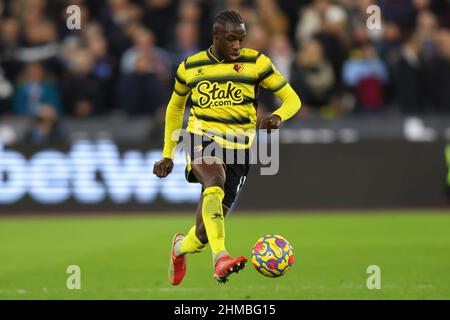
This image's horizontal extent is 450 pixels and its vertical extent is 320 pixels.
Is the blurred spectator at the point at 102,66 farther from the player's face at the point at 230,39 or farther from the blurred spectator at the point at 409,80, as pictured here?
the player's face at the point at 230,39

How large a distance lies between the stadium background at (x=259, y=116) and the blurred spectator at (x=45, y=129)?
0.08 feet

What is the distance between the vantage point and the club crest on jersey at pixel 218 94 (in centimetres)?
876

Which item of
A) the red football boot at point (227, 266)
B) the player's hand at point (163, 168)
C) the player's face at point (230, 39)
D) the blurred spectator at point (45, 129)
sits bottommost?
the red football boot at point (227, 266)

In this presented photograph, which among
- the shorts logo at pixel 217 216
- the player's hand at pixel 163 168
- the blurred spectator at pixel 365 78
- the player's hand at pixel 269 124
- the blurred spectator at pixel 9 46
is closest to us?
the player's hand at pixel 269 124

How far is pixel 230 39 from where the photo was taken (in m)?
8.52

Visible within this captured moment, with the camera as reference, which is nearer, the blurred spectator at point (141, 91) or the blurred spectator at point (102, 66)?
the blurred spectator at point (141, 91)

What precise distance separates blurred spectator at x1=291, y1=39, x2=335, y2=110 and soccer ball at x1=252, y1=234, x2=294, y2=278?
908 centimetres

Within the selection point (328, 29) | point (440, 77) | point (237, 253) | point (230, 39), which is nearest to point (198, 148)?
point (230, 39)

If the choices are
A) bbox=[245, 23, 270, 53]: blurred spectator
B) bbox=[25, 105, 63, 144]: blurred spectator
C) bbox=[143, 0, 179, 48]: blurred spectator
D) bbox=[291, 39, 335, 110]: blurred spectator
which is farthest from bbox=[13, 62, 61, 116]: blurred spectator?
bbox=[291, 39, 335, 110]: blurred spectator

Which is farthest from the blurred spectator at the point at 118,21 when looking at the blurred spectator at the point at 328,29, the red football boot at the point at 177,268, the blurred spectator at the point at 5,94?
the red football boot at the point at 177,268

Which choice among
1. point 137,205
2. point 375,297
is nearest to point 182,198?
point 137,205

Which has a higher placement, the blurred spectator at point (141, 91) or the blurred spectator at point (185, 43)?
the blurred spectator at point (185, 43)

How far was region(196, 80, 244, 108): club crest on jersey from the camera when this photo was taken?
8758 mm

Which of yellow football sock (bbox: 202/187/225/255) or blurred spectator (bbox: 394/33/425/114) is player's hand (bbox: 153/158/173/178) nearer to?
yellow football sock (bbox: 202/187/225/255)
